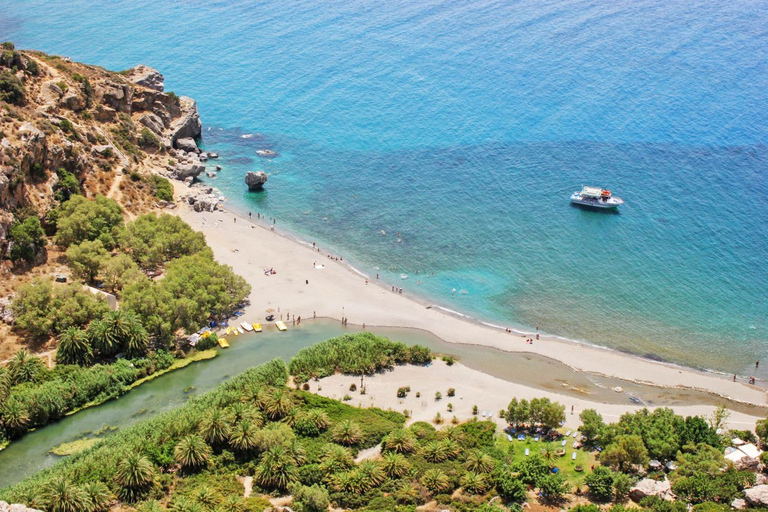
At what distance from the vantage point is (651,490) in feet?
205

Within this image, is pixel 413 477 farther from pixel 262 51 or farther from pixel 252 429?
pixel 262 51

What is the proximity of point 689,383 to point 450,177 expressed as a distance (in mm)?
62264

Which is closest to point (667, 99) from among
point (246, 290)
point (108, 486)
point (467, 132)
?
point (467, 132)

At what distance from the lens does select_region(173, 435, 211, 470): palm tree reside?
64.6 meters

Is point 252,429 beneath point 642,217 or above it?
beneath

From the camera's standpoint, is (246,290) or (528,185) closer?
(246,290)

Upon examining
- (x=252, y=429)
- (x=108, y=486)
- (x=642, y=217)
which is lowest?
(x=108, y=486)

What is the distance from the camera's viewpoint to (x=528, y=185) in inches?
5172

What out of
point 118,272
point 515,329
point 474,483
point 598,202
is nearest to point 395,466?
point 474,483

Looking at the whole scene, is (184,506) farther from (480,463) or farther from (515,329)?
(515,329)

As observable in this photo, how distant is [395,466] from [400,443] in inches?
127

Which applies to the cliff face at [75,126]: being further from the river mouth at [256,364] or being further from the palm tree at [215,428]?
the palm tree at [215,428]

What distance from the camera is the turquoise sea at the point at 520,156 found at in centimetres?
10175

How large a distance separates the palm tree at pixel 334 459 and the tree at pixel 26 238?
4860 centimetres
